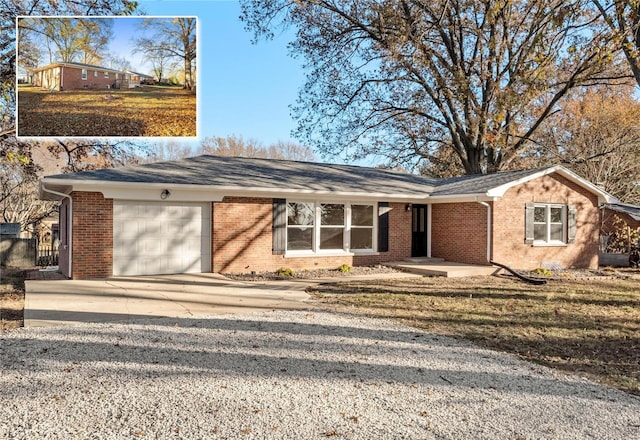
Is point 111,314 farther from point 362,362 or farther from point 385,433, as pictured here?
point 385,433

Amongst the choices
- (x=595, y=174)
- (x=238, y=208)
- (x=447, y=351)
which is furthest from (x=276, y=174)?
(x=595, y=174)

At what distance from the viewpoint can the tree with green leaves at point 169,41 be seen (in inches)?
273

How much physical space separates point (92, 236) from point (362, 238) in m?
8.03

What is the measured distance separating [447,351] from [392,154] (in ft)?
69.6

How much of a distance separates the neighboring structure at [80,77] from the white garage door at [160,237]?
464 cm

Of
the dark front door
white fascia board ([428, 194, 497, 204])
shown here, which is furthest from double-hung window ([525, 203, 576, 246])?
the dark front door

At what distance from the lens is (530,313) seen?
8.68 metres

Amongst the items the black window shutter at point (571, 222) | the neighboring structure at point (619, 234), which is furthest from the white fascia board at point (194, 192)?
the neighboring structure at point (619, 234)

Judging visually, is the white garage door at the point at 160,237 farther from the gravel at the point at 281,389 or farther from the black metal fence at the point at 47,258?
the black metal fence at the point at 47,258

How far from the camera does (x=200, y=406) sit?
164 inches

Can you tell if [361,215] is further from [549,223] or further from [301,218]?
[549,223]

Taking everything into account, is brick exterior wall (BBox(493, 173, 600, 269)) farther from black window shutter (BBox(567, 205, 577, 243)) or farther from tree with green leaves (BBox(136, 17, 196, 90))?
tree with green leaves (BBox(136, 17, 196, 90))

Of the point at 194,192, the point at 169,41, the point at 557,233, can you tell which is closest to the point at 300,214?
the point at 194,192

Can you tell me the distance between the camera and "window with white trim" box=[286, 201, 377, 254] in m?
14.6
